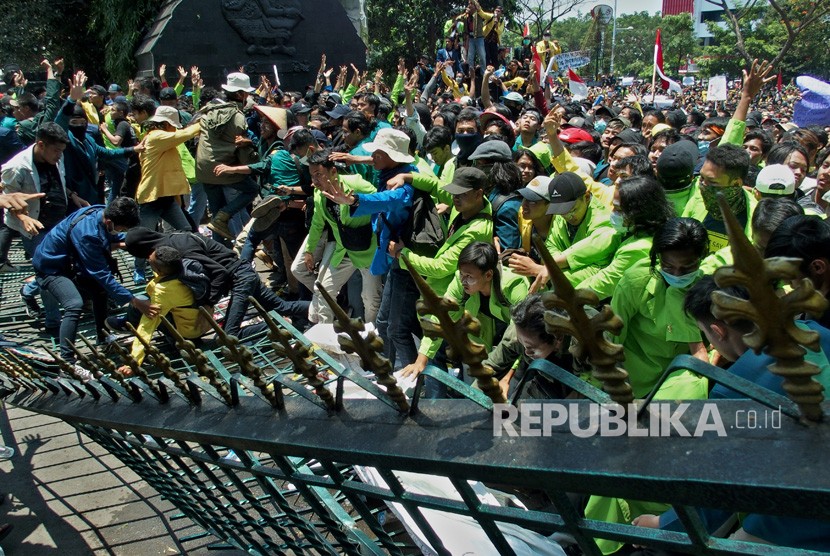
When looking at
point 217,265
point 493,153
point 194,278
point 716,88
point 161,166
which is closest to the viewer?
point 493,153

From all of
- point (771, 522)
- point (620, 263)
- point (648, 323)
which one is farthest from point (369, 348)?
point (620, 263)

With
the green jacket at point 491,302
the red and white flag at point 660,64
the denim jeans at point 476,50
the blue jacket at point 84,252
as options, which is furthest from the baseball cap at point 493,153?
the denim jeans at point 476,50

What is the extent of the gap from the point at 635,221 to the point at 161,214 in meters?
5.42

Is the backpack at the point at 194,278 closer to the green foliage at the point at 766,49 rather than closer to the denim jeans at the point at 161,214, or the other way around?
the denim jeans at the point at 161,214

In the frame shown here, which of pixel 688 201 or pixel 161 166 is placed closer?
pixel 688 201

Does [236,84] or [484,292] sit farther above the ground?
[236,84]

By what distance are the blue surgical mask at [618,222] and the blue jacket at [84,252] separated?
3.80 meters

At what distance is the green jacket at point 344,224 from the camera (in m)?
4.94

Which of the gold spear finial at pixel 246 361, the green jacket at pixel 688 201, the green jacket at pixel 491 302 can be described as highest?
the gold spear finial at pixel 246 361

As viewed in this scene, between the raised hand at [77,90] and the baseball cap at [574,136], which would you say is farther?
the raised hand at [77,90]

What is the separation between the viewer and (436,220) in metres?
4.73

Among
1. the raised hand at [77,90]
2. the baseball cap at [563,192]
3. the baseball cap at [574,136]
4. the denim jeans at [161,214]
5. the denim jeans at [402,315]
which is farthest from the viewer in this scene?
the raised hand at [77,90]

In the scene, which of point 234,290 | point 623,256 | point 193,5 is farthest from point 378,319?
point 193,5

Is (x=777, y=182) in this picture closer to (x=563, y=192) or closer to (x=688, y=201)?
(x=688, y=201)
